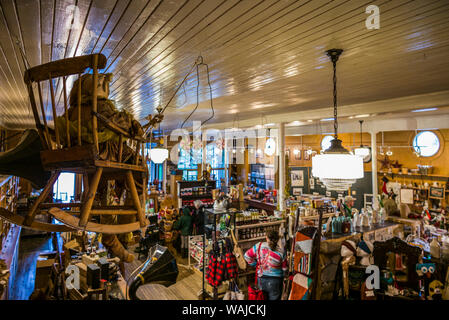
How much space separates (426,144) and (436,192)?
1669 mm

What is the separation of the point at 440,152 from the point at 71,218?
416 inches

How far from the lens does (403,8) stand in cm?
164

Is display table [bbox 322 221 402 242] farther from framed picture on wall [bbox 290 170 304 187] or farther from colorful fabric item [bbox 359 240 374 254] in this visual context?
framed picture on wall [bbox 290 170 304 187]

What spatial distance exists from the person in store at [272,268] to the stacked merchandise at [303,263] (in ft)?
2.10

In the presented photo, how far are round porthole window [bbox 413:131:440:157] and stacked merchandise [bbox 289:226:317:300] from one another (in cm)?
808

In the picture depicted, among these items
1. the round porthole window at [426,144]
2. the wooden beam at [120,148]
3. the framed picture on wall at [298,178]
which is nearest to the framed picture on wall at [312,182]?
the framed picture on wall at [298,178]

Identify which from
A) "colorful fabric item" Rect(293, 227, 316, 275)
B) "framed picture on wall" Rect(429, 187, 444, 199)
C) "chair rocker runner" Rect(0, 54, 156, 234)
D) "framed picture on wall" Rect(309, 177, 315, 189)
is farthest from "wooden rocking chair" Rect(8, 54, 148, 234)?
"framed picture on wall" Rect(309, 177, 315, 189)

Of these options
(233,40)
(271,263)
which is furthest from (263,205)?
(233,40)

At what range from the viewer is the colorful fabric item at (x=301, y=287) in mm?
2439

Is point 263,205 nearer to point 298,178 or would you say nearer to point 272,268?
point 298,178

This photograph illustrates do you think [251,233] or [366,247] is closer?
[366,247]

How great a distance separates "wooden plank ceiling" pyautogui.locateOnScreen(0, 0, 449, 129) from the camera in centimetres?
161

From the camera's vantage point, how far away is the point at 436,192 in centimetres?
809

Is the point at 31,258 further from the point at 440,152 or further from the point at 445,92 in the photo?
the point at 440,152
